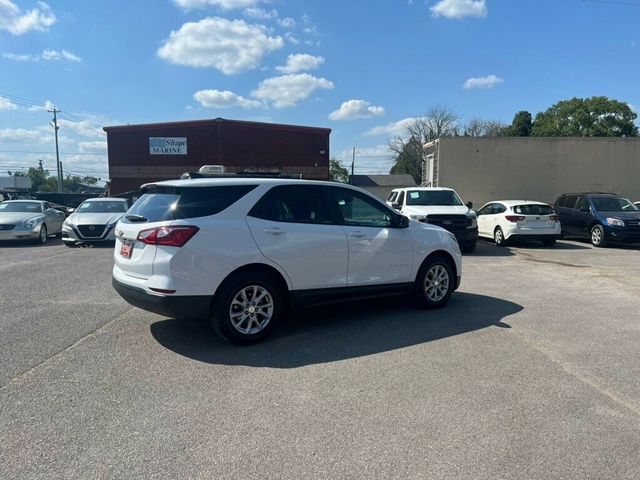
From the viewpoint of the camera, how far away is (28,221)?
15.1 meters

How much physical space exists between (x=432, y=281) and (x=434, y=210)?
6903 millimetres

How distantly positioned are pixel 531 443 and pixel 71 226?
13.8m

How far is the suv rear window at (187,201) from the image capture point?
489cm

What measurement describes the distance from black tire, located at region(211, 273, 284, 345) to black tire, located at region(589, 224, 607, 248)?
13.5 m

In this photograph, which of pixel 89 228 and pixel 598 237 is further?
pixel 598 237

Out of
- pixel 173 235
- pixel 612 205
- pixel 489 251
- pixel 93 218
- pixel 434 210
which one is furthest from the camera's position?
pixel 612 205

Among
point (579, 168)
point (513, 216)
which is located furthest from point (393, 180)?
point (513, 216)

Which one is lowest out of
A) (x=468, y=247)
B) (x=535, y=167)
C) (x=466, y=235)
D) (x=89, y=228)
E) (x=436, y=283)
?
(x=468, y=247)

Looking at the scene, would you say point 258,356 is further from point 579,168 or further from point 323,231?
point 579,168

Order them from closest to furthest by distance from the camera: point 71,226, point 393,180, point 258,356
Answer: point 258,356
point 71,226
point 393,180

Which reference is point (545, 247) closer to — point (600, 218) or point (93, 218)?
point (600, 218)

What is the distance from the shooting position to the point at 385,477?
9.28ft

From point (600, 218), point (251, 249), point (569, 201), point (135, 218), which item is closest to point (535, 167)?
point (569, 201)

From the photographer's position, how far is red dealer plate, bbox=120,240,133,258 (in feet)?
Result: 16.8
